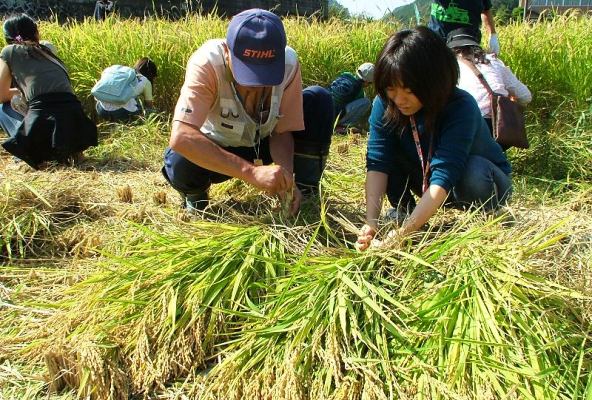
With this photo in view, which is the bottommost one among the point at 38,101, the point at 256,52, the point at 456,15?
the point at 38,101

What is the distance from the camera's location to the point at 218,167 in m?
2.05

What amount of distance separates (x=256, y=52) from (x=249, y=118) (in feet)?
1.19

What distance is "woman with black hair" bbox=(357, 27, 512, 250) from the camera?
5.81 ft

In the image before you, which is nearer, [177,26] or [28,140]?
[28,140]

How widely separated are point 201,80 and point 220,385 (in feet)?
3.56

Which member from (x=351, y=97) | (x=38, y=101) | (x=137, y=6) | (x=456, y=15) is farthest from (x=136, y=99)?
(x=137, y=6)

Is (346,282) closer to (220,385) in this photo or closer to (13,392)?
(220,385)

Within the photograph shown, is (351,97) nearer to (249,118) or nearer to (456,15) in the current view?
(456,15)

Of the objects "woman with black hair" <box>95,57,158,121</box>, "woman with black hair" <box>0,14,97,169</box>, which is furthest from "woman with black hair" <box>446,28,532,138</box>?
"woman with black hair" <box>95,57,158,121</box>

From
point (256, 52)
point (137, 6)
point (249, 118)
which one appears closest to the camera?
point (256, 52)

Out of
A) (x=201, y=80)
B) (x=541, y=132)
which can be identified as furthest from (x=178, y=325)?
(x=541, y=132)

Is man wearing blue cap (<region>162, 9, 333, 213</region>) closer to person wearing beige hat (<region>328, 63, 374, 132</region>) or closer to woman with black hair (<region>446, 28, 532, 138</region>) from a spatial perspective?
woman with black hair (<region>446, 28, 532, 138</region>)

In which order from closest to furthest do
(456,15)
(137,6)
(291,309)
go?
(291,309)
(456,15)
(137,6)

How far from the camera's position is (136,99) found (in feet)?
15.6
